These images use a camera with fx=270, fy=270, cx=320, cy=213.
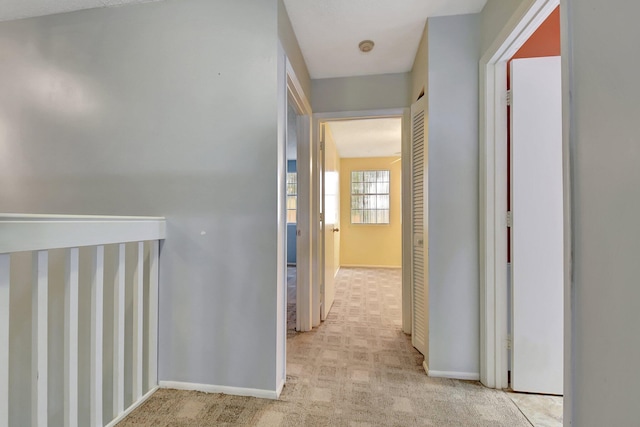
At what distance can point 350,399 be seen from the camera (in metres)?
1.56

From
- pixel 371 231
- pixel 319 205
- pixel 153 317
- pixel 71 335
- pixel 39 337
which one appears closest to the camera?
pixel 39 337

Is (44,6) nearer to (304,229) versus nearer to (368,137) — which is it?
(304,229)

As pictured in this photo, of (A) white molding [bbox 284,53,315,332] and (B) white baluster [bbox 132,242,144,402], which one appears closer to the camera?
(B) white baluster [bbox 132,242,144,402]

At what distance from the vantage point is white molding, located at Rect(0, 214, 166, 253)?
0.92 meters

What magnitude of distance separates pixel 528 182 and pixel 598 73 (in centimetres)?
95

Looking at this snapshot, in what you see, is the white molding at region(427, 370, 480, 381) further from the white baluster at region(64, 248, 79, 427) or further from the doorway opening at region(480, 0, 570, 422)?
the white baluster at region(64, 248, 79, 427)

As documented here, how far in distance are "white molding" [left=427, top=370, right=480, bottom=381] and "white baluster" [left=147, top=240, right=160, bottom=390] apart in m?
1.75

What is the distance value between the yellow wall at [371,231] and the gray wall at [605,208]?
16.1 ft

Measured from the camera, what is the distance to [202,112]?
1.66 metres

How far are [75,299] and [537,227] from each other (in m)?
2.41

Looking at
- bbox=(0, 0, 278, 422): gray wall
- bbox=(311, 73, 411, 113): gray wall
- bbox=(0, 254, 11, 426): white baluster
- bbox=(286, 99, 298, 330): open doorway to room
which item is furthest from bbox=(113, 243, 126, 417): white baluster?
bbox=(311, 73, 411, 113): gray wall

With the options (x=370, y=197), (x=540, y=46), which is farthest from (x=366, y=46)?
(x=370, y=197)

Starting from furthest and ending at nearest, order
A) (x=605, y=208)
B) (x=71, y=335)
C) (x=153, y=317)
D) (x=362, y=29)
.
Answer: (x=362, y=29), (x=153, y=317), (x=71, y=335), (x=605, y=208)

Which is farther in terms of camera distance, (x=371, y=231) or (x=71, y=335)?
(x=371, y=231)
